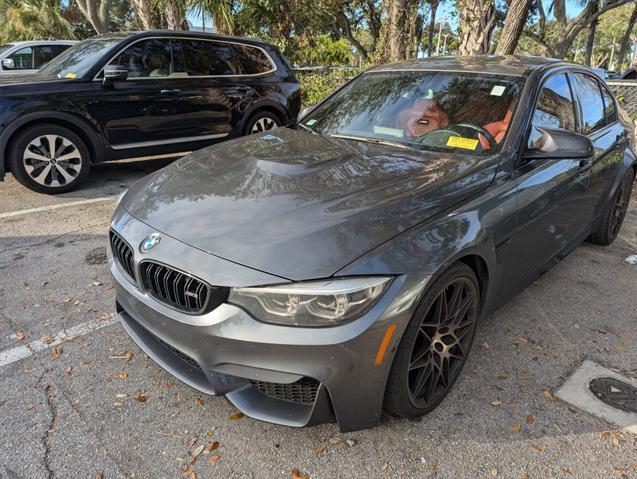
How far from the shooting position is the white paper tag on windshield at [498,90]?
320cm

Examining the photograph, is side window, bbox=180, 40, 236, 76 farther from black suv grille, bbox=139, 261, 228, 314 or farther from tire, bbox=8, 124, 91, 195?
black suv grille, bbox=139, 261, 228, 314

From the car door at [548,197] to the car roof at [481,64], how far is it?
0.17 meters

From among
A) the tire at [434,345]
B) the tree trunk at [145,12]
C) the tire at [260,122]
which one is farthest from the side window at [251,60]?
the tree trunk at [145,12]

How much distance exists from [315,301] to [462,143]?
1.60m

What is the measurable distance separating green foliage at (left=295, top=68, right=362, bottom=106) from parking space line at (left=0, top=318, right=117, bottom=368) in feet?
29.5

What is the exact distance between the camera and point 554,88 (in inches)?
135

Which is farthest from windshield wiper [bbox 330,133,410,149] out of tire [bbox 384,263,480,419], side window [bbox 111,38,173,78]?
side window [bbox 111,38,173,78]

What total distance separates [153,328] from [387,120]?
2.08 metres

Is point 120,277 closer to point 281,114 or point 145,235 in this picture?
point 145,235

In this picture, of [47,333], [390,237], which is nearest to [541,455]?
[390,237]

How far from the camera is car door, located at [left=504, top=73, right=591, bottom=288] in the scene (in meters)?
2.88

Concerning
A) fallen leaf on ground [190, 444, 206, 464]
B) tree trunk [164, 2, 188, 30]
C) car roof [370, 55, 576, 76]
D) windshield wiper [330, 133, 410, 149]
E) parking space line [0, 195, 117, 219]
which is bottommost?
fallen leaf on ground [190, 444, 206, 464]

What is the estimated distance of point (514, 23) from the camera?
8016 mm

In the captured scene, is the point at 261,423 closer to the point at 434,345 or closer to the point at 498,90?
the point at 434,345
